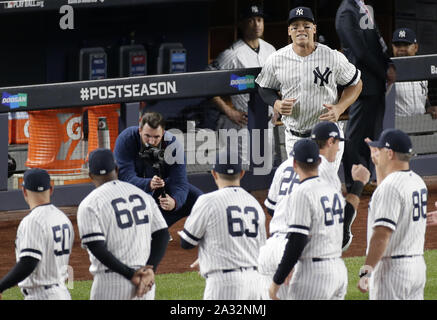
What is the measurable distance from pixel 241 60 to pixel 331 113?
2.40 meters

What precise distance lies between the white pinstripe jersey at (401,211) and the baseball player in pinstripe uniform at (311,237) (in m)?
0.22

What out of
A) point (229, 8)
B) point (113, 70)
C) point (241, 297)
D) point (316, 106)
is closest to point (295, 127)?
point (316, 106)

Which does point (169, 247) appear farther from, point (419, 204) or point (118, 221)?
point (419, 204)

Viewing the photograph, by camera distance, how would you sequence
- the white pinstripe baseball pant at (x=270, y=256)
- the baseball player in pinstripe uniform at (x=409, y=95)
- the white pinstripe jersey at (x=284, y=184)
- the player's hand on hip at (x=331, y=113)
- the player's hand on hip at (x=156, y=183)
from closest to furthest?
the white pinstripe baseball pant at (x=270, y=256) → the white pinstripe jersey at (x=284, y=184) → the player's hand on hip at (x=156, y=183) → the player's hand on hip at (x=331, y=113) → the baseball player in pinstripe uniform at (x=409, y=95)

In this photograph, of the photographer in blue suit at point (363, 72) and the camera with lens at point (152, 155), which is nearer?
the camera with lens at point (152, 155)

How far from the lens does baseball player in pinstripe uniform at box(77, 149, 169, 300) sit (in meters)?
6.75

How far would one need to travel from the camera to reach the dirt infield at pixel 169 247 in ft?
31.2

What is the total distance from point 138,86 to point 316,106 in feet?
6.99

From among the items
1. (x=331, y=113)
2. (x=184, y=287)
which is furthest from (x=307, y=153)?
(x=331, y=113)

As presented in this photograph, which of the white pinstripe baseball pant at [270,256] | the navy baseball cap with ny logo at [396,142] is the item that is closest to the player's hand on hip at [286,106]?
the white pinstripe baseball pant at [270,256]

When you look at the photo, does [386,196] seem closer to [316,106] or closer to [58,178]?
[316,106]

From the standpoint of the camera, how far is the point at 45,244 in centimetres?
676

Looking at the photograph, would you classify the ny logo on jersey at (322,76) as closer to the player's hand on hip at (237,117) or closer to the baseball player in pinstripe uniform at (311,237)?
the player's hand on hip at (237,117)

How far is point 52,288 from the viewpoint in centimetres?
683
